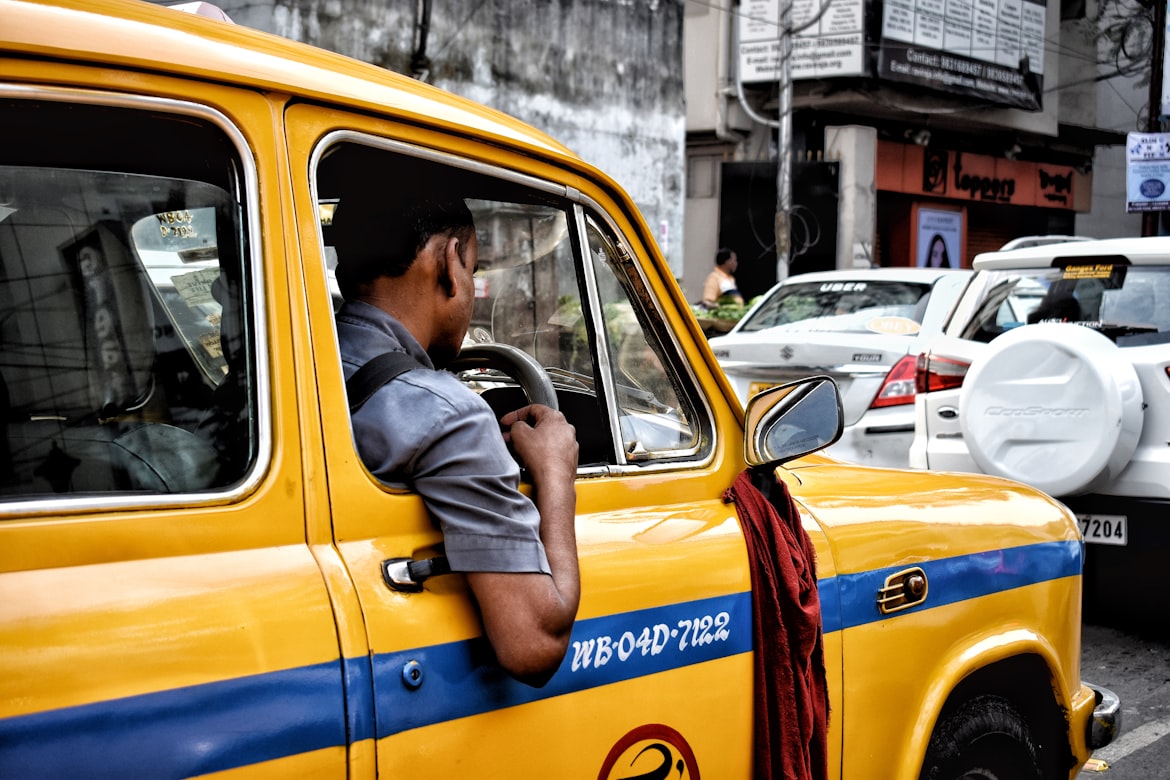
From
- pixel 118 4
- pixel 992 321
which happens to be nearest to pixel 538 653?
pixel 118 4

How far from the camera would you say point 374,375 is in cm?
179

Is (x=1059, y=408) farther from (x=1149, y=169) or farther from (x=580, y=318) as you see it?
(x=1149, y=169)

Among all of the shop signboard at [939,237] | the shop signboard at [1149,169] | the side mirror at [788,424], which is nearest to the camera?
the side mirror at [788,424]

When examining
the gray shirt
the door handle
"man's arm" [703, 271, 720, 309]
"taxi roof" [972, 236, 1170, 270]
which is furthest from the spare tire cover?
"man's arm" [703, 271, 720, 309]

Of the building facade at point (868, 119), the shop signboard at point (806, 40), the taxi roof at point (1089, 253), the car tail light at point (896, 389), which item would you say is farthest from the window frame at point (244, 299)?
the shop signboard at point (806, 40)

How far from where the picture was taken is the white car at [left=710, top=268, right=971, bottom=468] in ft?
24.1

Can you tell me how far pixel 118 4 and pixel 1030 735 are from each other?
2465 mm

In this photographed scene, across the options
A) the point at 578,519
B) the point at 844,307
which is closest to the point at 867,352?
the point at 844,307

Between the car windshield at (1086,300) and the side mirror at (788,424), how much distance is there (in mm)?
3840

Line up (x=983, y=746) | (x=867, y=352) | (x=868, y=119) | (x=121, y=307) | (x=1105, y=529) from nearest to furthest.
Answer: (x=121, y=307) < (x=983, y=746) < (x=1105, y=529) < (x=867, y=352) < (x=868, y=119)

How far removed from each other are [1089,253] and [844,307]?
8.71ft

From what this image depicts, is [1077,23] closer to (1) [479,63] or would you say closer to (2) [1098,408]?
(1) [479,63]

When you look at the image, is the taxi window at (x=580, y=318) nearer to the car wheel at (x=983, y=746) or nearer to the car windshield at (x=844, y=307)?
the car wheel at (x=983, y=746)

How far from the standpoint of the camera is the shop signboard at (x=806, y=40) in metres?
18.9
